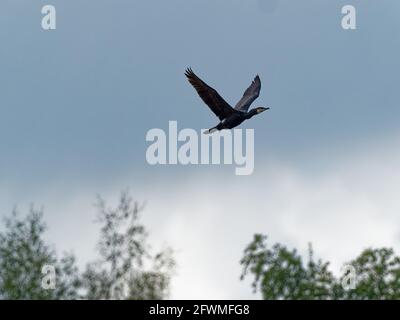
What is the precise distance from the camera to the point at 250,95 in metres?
37.2

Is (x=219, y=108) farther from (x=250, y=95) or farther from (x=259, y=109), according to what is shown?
(x=250, y=95)

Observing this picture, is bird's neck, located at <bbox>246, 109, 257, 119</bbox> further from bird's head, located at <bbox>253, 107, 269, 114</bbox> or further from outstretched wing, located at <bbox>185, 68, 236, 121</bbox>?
outstretched wing, located at <bbox>185, 68, 236, 121</bbox>

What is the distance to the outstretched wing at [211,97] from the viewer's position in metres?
32.5

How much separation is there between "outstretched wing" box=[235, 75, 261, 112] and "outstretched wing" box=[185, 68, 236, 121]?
154 cm

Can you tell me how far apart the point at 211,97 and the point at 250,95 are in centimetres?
434

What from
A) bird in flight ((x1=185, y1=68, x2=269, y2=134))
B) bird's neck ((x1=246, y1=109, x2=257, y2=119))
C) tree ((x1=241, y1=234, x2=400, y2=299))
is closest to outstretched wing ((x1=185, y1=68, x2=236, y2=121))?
bird in flight ((x1=185, y1=68, x2=269, y2=134))

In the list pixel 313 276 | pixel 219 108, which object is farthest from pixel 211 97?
pixel 313 276

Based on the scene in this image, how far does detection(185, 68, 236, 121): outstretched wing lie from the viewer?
1280 inches

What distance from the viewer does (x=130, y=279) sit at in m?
36.9

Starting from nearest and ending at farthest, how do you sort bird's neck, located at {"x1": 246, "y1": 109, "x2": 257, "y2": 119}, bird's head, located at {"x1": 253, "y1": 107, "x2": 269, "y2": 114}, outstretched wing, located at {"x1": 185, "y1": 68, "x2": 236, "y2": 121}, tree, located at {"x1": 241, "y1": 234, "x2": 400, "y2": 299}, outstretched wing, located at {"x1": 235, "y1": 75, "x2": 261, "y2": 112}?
1. outstretched wing, located at {"x1": 185, "y1": 68, "x2": 236, "y2": 121}
2. bird's head, located at {"x1": 253, "y1": 107, "x2": 269, "y2": 114}
3. bird's neck, located at {"x1": 246, "y1": 109, "x2": 257, "y2": 119}
4. outstretched wing, located at {"x1": 235, "y1": 75, "x2": 261, "y2": 112}
5. tree, located at {"x1": 241, "y1": 234, "x2": 400, "y2": 299}
